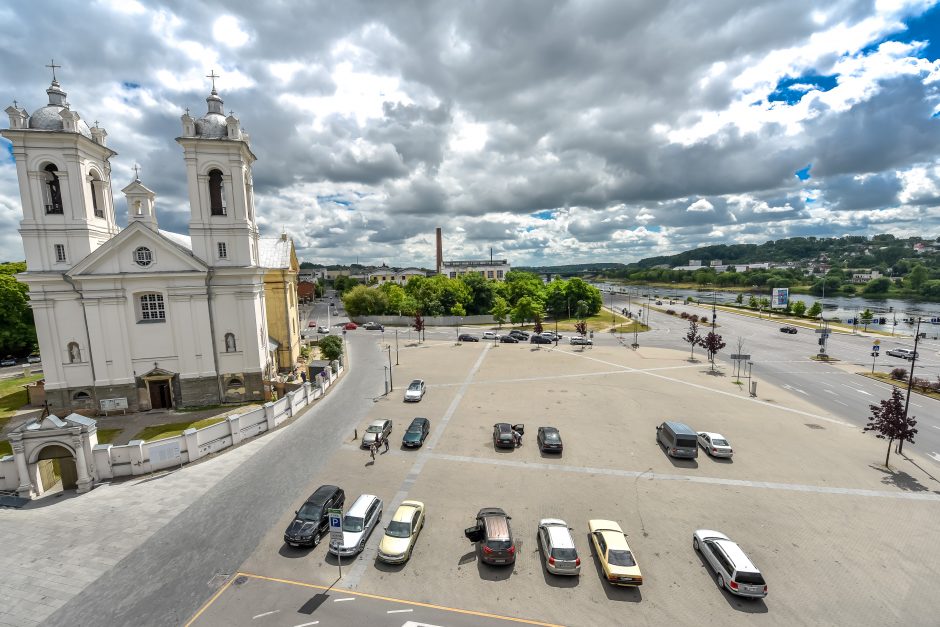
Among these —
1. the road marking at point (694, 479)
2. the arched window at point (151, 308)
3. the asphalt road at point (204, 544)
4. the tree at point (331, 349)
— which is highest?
the arched window at point (151, 308)

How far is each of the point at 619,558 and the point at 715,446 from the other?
12221 millimetres

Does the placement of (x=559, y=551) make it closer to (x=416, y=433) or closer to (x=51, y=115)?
(x=416, y=433)

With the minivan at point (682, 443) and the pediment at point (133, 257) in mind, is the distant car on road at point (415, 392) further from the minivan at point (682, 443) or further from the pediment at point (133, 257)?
the minivan at point (682, 443)

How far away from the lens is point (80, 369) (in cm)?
2869

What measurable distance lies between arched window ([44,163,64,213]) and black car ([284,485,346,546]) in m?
29.2

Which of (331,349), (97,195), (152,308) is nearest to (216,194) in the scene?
(97,195)

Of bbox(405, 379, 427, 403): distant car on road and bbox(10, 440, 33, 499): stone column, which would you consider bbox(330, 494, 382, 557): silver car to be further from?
bbox(10, 440, 33, 499): stone column

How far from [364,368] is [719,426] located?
32.6 m

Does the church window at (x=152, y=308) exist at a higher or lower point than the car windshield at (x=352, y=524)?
higher

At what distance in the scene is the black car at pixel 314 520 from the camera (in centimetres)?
1464

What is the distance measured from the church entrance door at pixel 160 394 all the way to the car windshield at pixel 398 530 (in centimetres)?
2494

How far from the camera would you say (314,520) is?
15.2m

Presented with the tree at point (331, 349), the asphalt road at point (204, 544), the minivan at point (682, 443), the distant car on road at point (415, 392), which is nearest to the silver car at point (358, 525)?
the asphalt road at point (204, 544)

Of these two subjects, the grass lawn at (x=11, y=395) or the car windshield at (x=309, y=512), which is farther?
the grass lawn at (x=11, y=395)
